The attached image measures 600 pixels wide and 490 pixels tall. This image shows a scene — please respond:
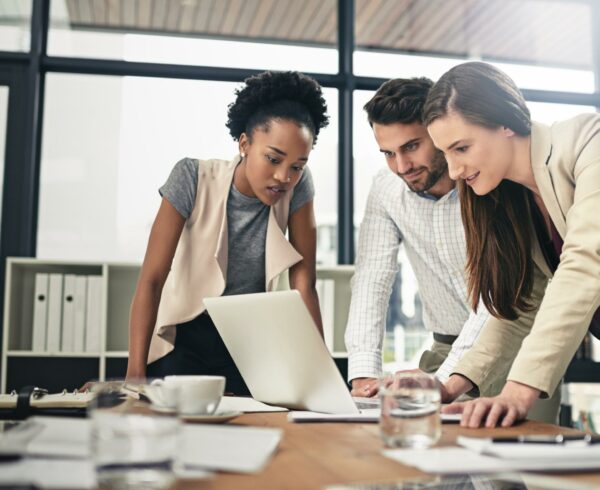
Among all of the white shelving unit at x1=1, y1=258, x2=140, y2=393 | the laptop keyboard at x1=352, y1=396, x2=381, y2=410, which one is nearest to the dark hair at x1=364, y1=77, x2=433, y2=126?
the laptop keyboard at x1=352, y1=396, x2=381, y2=410

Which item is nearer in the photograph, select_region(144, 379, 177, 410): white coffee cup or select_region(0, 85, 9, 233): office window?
select_region(144, 379, 177, 410): white coffee cup

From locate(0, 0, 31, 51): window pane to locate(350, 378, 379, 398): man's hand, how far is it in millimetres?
2571

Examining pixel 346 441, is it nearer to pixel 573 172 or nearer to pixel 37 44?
pixel 573 172

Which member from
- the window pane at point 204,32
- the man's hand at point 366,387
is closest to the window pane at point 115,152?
the window pane at point 204,32

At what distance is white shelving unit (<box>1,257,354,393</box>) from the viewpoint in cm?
304

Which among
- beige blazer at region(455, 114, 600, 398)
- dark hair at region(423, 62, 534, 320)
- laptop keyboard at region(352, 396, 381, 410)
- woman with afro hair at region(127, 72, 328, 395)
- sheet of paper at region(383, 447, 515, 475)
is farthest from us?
woman with afro hair at region(127, 72, 328, 395)

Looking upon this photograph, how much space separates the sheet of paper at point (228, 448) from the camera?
0.70m

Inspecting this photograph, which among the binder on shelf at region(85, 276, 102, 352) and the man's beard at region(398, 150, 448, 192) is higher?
the man's beard at region(398, 150, 448, 192)

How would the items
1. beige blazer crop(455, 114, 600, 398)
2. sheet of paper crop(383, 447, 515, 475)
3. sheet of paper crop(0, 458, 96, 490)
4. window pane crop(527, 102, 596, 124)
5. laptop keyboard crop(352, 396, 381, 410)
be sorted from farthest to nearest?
window pane crop(527, 102, 596, 124)
laptop keyboard crop(352, 396, 381, 410)
beige blazer crop(455, 114, 600, 398)
sheet of paper crop(383, 447, 515, 475)
sheet of paper crop(0, 458, 96, 490)

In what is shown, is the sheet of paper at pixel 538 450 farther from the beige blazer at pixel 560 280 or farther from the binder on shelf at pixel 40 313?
the binder on shelf at pixel 40 313

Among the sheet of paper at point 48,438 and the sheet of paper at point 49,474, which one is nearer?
the sheet of paper at point 49,474

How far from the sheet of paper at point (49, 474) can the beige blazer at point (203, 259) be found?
1156 mm

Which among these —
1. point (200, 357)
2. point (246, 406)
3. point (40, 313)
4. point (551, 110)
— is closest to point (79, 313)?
point (40, 313)

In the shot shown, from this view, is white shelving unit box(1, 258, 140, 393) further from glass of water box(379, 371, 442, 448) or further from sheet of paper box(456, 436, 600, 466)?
sheet of paper box(456, 436, 600, 466)
